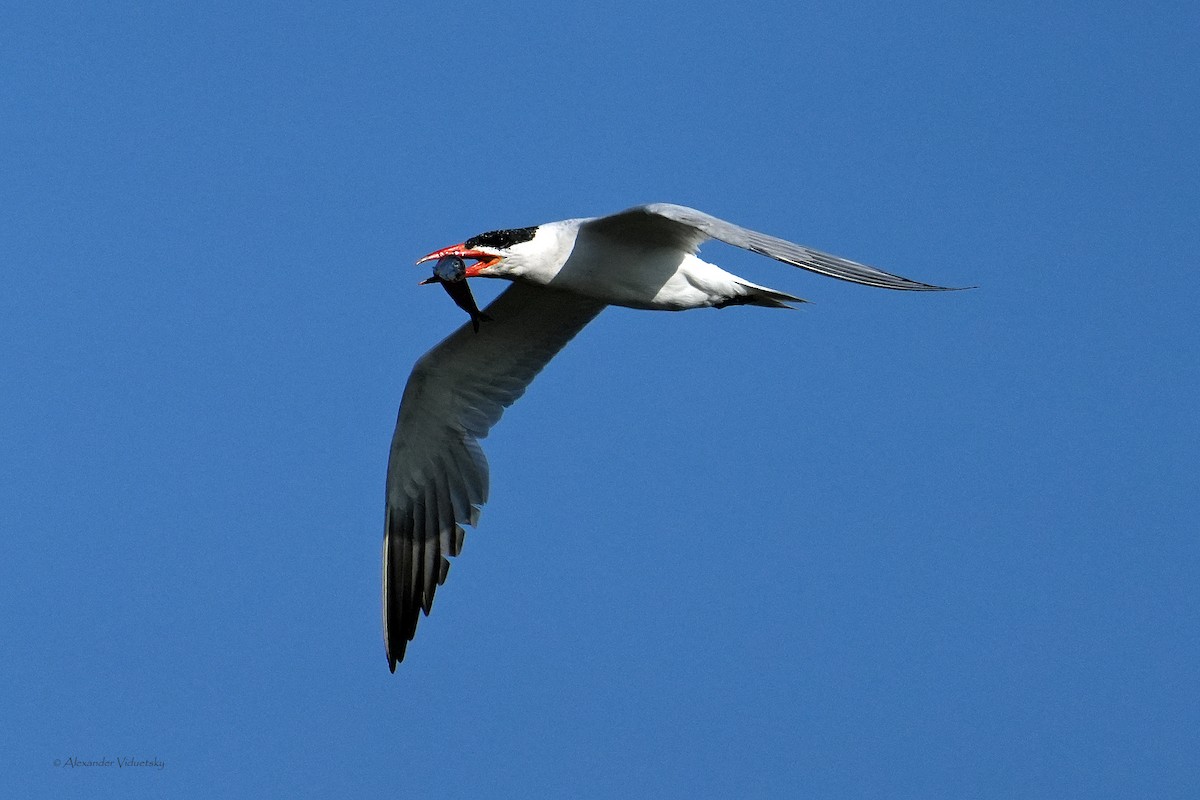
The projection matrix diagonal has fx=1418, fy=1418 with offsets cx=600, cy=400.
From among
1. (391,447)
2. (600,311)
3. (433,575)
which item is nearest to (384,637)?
(433,575)

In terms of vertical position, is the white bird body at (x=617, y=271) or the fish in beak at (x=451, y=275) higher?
the white bird body at (x=617, y=271)

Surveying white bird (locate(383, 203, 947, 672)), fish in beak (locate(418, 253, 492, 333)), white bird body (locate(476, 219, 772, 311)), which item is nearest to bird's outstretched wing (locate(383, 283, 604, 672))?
white bird (locate(383, 203, 947, 672))

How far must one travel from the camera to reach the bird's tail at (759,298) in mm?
10648

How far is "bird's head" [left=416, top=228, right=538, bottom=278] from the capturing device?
10.1m

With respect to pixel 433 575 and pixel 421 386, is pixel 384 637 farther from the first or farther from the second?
pixel 421 386

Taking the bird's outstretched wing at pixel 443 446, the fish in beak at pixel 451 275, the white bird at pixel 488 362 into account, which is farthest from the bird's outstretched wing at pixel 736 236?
the bird's outstretched wing at pixel 443 446

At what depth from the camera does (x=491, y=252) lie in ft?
33.1

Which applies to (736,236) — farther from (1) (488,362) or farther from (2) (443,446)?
(2) (443,446)

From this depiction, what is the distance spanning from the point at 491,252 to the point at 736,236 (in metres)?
2.00

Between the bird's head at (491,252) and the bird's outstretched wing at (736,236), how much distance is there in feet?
1.81

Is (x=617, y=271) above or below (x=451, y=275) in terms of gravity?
above

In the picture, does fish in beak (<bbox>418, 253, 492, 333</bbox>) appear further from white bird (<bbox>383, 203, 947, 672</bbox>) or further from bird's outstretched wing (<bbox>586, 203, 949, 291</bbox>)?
bird's outstretched wing (<bbox>586, 203, 949, 291</bbox>)

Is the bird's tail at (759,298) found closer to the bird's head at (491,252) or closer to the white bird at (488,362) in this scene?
the white bird at (488,362)

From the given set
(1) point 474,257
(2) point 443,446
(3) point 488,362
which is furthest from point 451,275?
(2) point 443,446
